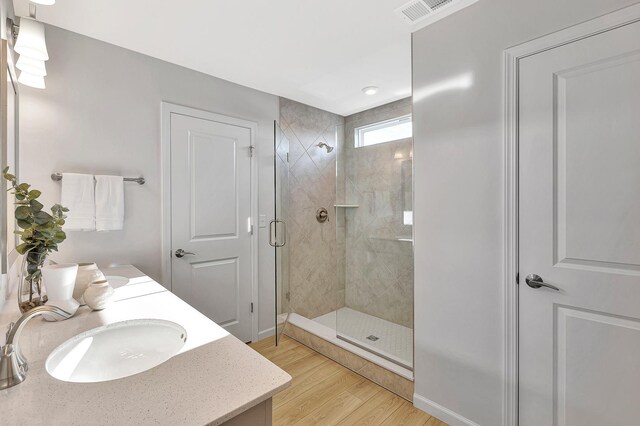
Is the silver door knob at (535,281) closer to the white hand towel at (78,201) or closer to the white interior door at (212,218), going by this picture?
the white interior door at (212,218)

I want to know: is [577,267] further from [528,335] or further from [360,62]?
[360,62]

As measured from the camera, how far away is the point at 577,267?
1.35 m

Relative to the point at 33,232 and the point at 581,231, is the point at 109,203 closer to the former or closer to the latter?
the point at 33,232

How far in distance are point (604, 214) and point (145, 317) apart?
193 centimetres

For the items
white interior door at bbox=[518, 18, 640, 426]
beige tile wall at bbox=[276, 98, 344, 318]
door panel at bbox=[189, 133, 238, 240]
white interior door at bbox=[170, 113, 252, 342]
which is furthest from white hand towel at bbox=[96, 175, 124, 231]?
white interior door at bbox=[518, 18, 640, 426]

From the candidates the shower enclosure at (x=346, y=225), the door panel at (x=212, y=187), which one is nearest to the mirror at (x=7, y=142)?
the door panel at (x=212, y=187)

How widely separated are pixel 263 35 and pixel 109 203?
1486 millimetres

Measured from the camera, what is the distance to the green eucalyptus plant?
106cm

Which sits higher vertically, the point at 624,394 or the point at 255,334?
the point at 624,394

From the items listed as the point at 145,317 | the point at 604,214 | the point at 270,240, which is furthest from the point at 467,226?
the point at 270,240

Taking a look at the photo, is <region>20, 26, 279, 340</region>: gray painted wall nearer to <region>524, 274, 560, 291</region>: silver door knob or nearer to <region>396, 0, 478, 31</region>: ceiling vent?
<region>396, 0, 478, 31</region>: ceiling vent

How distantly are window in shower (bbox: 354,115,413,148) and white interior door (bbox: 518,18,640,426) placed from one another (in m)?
1.25

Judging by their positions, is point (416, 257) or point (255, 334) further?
point (255, 334)

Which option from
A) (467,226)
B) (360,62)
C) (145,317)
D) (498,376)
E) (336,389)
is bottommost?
(336,389)
